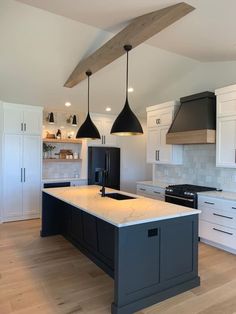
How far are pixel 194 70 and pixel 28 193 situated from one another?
452cm

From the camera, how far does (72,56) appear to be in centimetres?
435

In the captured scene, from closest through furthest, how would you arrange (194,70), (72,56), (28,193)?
(72,56) < (194,70) < (28,193)

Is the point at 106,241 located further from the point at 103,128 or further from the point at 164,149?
the point at 103,128

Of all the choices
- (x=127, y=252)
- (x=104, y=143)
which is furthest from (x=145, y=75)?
(x=127, y=252)

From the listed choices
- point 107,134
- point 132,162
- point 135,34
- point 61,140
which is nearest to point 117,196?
point 135,34

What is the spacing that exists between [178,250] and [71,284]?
1304 millimetres

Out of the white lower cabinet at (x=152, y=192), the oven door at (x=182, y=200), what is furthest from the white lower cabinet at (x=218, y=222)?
the white lower cabinet at (x=152, y=192)

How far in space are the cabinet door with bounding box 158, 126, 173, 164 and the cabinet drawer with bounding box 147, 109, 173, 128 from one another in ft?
0.50

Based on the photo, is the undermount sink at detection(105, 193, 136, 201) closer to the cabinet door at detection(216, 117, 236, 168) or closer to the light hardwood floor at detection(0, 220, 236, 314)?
the light hardwood floor at detection(0, 220, 236, 314)

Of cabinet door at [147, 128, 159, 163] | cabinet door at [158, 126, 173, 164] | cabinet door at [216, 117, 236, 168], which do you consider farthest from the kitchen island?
cabinet door at [147, 128, 159, 163]

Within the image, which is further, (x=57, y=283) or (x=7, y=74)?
(x=7, y=74)

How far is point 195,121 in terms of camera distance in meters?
4.42

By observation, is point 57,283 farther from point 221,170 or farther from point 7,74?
point 7,74

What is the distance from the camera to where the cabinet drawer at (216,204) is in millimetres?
3605
